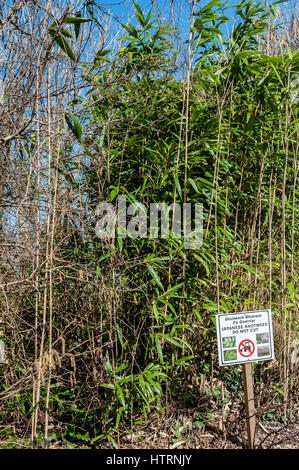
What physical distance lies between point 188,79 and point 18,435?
84.3 inches

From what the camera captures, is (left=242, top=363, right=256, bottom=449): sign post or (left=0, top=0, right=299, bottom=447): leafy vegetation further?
(left=0, top=0, right=299, bottom=447): leafy vegetation

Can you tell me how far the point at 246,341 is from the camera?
6.08 ft

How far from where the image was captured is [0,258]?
6.84ft

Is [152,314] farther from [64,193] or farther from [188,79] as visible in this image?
[188,79]

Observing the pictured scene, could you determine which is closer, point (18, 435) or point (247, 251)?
point (18, 435)

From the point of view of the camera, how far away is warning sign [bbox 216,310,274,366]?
1.81m

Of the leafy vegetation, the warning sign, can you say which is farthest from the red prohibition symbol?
the leafy vegetation

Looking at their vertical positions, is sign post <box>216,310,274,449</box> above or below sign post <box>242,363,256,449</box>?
above

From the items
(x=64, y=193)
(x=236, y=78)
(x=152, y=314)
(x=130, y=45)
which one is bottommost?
(x=152, y=314)

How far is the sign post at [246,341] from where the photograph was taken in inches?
71.4

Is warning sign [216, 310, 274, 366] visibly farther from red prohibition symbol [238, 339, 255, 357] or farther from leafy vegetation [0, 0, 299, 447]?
leafy vegetation [0, 0, 299, 447]

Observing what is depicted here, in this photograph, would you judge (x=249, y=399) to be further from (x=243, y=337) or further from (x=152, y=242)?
(x=152, y=242)

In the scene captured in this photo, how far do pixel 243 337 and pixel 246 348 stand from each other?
53mm

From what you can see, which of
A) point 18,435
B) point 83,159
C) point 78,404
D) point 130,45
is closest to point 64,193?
point 83,159
